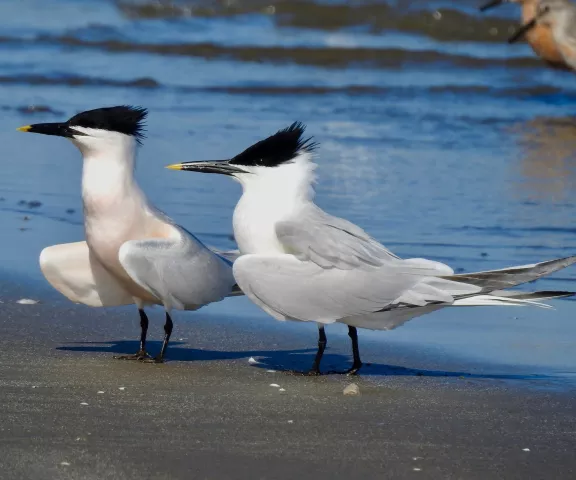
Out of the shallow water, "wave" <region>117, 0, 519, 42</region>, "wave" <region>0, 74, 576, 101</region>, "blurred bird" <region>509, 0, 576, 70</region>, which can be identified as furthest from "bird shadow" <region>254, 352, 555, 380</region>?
"wave" <region>117, 0, 519, 42</region>

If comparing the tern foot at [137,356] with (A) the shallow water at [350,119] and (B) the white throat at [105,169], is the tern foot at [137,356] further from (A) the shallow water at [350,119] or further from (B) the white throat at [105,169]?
(A) the shallow water at [350,119]

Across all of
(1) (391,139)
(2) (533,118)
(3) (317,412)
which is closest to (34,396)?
(3) (317,412)

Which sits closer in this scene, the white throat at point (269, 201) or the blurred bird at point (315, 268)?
the blurred bird at point (315, 268)

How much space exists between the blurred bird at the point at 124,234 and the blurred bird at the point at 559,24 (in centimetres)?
1003

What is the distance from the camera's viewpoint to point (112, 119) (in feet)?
17.7

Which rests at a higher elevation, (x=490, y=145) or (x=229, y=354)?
(x=490, y=145)

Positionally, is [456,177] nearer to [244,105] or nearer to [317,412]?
[244,105]

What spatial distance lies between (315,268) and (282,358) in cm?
56

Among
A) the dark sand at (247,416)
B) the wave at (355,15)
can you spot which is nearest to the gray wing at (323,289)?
the dark sand at (247,416)

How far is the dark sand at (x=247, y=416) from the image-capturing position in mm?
3871

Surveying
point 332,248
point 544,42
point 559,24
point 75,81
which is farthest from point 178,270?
point 559,24

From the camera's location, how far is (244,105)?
477 inches

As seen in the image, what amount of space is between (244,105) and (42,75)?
8.91ft

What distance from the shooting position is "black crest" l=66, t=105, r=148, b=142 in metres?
5.37
